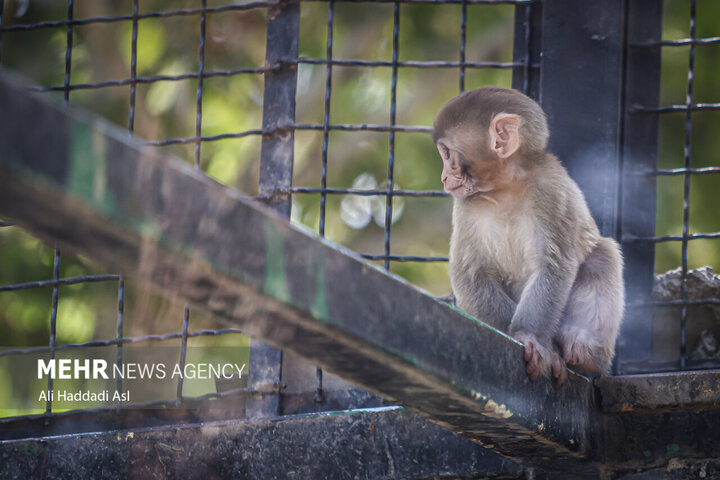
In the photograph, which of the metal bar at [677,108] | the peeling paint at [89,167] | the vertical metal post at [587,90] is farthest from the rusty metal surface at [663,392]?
the peeling paint at [89,167]

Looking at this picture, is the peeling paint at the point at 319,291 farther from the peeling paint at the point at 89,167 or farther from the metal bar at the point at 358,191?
the metal bar at the point at 358,191

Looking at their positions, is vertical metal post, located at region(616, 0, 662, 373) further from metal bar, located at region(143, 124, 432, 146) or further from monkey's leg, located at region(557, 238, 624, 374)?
metal bar, located at region(143, 124, 432, 146)

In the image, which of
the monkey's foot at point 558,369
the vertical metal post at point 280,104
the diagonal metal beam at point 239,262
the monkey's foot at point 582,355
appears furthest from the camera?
the vertical metal post at point 280,104

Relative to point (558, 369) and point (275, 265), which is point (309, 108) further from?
point (275, 265)

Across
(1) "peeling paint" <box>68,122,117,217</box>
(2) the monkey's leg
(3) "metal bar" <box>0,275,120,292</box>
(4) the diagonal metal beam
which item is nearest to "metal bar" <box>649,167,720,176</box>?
(2) the monkey's leg

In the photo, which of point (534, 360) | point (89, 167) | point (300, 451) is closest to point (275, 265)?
point (89, 167)

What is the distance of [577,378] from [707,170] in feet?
3.45

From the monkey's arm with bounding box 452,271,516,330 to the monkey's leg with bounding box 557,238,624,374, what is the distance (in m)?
0.21

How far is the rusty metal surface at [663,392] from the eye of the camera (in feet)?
7.95

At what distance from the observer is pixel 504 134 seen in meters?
2.92

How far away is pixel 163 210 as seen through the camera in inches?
50.3

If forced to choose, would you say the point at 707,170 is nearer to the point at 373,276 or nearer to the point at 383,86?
the point at 373,276

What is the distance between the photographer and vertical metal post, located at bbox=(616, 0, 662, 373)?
302cm

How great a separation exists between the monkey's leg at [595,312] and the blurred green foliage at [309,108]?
3.77 meters
